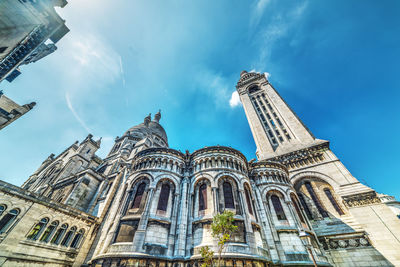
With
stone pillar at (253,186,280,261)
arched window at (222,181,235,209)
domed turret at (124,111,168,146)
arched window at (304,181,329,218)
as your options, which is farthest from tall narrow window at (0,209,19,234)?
arched window at (304,181,329,218)

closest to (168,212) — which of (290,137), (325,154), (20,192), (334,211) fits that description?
(20,192)

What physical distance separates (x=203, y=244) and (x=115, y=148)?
2940cm

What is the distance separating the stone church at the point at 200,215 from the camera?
13508 millimetres

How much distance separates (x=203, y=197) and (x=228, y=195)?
257 cm

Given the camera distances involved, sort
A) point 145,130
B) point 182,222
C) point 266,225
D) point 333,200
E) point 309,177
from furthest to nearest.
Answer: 1. point 145,130
2. point 309,177
3. point 333,200
4. point 266,225
5. point 182,222

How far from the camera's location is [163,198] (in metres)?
17.2

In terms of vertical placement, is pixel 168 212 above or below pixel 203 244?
above

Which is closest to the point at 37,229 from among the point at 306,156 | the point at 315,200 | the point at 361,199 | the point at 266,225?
the point at 266,225

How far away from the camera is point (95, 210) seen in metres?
21.4

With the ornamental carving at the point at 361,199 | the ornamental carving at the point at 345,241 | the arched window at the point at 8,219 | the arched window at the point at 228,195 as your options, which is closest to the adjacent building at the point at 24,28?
the arched window at the point at 8,219

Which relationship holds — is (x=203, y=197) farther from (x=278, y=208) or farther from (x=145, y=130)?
(x=145, y=130)

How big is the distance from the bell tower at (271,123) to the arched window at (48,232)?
2907 cm

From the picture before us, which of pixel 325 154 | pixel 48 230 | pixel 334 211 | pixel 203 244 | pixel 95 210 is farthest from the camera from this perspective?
pixel 325 154

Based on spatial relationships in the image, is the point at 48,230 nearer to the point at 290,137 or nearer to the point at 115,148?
the point at 115,148
